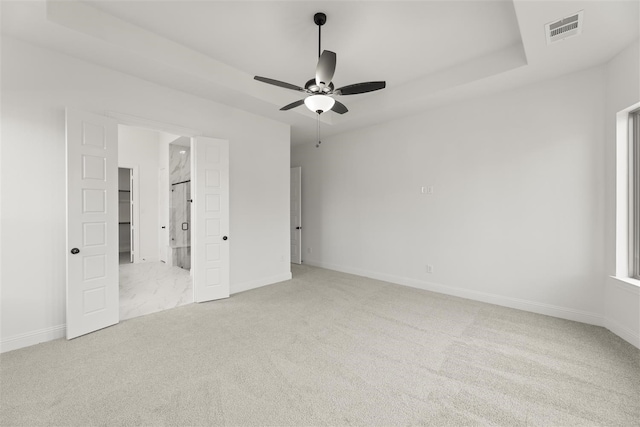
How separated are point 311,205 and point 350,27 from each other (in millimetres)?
4068

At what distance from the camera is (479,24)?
110 inches

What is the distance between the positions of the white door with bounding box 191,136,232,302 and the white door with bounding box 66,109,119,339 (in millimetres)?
945

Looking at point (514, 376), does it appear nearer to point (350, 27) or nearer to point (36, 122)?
point (350, 27)

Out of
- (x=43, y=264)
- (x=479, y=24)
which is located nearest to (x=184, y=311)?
(x=43, y=264)

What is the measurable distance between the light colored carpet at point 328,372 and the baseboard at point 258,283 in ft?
2.83

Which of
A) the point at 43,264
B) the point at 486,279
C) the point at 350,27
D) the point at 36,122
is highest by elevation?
the point at 350,27

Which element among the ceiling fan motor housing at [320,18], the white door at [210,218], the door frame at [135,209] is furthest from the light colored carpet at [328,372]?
the door frame at [135,209]

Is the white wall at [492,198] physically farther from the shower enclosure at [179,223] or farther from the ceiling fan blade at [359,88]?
the shower enclosure at [179,223]

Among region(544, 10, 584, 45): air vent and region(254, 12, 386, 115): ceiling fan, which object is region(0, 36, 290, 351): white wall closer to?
region(254, 12, 386, 115): ceiling fan

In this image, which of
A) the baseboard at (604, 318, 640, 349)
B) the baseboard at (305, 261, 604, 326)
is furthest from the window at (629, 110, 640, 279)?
the baseboard at (305, 261, 604, 326)

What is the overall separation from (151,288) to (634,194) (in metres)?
6.39

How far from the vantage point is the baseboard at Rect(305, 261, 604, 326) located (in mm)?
3256

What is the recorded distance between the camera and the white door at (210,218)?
12.8 ft

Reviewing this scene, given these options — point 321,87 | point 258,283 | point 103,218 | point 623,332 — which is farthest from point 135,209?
point 623,332
